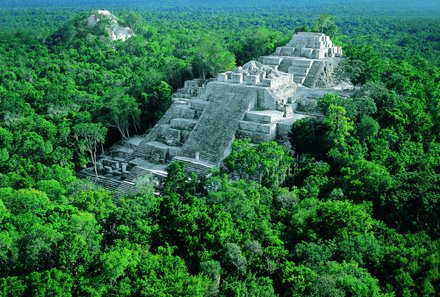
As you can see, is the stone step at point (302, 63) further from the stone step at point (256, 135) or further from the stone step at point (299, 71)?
the stone step at point (256, 135)

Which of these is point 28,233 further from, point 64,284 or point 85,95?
point 85,95

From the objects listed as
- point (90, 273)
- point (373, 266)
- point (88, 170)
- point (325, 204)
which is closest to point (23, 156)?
point (88, 170)

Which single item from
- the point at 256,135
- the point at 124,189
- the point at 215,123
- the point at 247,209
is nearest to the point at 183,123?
the point at 215,123

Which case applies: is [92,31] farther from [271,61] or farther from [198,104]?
[198,104]

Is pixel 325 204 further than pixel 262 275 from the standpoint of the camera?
Yes

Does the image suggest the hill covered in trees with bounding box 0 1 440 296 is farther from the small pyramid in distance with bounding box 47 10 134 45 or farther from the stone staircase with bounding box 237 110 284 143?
the small pyramid in distance with bounding box 47 10 134 45

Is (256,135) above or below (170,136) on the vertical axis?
above
